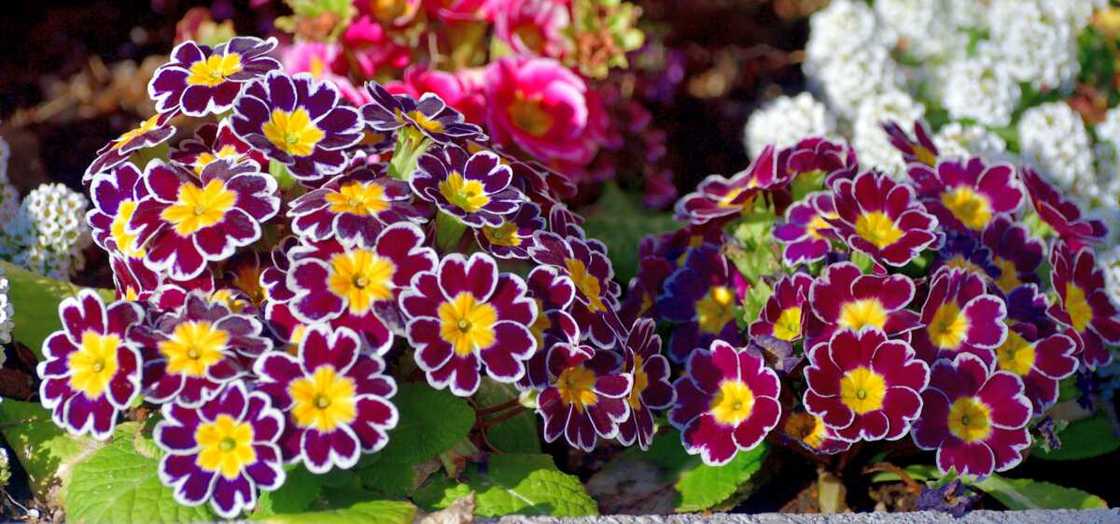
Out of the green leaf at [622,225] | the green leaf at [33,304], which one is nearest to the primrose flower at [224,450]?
the green leaf at [33,304]

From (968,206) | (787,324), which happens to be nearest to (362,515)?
(787,324)

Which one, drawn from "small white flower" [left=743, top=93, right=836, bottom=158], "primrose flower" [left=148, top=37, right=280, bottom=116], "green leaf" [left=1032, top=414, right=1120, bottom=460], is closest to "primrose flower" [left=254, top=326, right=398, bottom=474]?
"primrose flower" [left=148, top=37, right=280, bottom=116]

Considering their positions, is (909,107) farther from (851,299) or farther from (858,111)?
(851,299)

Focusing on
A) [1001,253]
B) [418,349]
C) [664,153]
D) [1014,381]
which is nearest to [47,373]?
[418,349]

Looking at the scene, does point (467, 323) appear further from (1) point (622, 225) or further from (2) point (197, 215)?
(1) point (622, 225)

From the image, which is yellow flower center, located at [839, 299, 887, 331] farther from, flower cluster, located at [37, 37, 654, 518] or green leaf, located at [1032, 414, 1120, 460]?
green leaf, located at [1032, 414, 1120, 460]

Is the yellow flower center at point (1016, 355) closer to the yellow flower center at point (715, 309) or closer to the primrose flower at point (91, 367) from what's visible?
the yellow flower center at point (715, 309)

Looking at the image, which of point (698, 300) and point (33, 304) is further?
point (698, 300)
